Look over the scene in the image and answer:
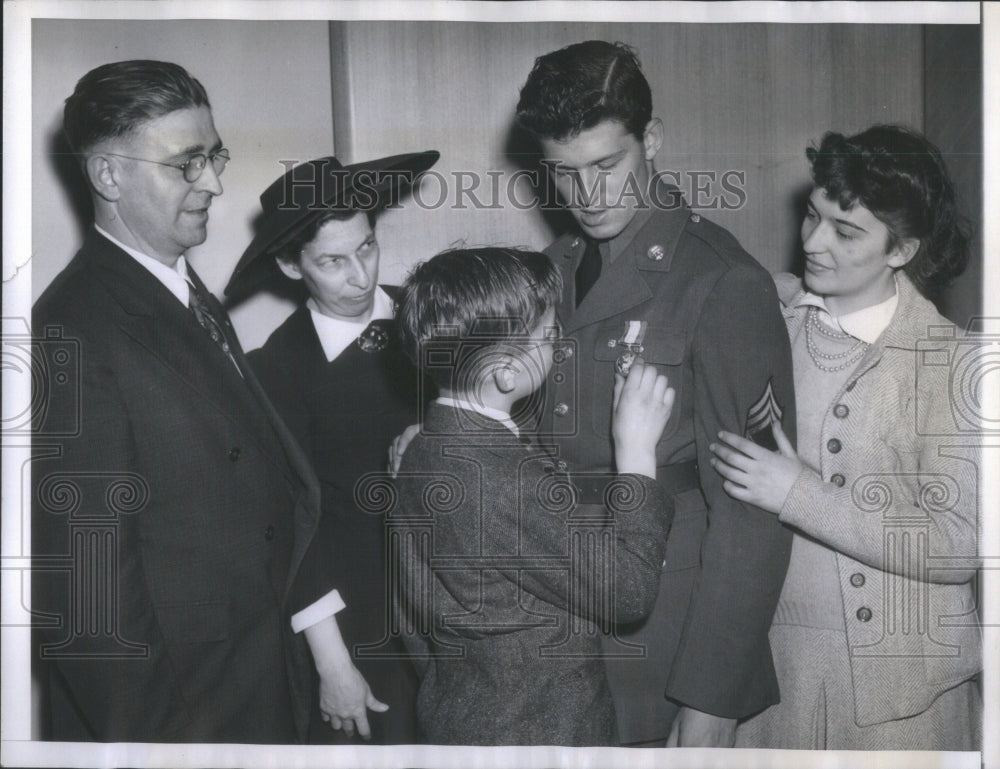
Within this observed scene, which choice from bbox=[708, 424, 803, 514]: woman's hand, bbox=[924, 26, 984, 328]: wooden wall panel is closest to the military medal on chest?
bbox=[708, 424, 803, 514]: woman's hand

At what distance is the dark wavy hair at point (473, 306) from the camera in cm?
170

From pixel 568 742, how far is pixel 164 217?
49.2 inches

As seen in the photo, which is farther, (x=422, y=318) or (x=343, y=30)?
(x=343, y=30)

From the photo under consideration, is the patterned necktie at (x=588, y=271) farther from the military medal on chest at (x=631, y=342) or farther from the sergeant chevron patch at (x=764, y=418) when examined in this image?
the sergeant chevron patch at (x=764, y=418)

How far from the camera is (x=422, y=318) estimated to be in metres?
1.76

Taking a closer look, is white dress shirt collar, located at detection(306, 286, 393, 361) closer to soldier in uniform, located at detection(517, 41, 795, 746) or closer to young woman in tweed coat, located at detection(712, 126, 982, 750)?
soldier in uniform, located at detection(517, 41, 795, 746)

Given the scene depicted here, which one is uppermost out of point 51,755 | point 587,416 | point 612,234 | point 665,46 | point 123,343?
point 665,46

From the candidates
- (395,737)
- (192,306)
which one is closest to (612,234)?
(192,306)

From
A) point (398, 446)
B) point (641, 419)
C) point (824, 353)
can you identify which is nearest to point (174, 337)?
point (398, 446)

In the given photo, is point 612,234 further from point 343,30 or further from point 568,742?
point 568,742

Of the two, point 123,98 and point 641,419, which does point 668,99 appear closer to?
point 641,419

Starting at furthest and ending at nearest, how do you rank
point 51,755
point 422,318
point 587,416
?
point 51,755
point 587,416
point 422,318

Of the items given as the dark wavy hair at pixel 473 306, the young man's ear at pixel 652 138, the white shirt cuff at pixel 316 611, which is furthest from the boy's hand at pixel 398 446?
the young man's ear at pixel 652 138

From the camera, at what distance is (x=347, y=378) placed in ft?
6.32
